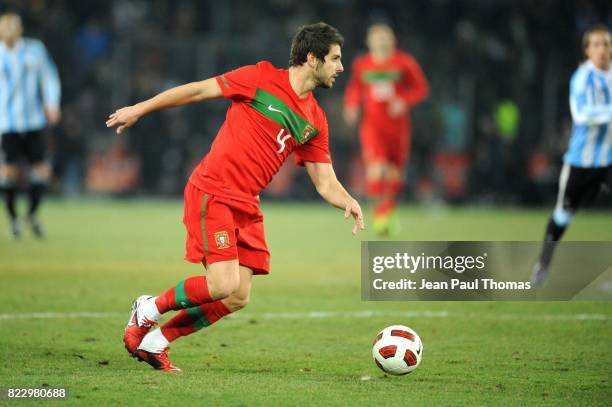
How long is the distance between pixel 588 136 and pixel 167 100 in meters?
4.96

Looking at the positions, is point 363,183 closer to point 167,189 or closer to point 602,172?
point 167,189

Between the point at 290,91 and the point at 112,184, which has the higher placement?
the point at 290,91

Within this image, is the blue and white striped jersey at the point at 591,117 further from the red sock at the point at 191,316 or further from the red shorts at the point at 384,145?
the red shorts at the point at 384,145

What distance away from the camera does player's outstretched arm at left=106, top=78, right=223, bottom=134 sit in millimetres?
5691

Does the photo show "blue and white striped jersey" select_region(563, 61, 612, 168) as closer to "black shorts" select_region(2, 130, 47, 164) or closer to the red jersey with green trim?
the red jersey with green trim

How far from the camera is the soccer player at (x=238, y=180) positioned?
5926 mm

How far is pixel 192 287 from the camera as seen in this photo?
235 inches

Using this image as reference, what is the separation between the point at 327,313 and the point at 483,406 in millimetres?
3354

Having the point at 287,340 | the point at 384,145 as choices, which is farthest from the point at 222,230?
the point at 384,145

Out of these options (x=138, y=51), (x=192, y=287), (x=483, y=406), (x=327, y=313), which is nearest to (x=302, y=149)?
(x=192, y=287)

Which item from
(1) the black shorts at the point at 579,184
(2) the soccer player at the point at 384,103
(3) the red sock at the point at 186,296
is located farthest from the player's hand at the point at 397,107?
(3) the red sock at the point at 186,296

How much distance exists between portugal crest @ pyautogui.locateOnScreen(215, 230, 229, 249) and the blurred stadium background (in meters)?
14.4

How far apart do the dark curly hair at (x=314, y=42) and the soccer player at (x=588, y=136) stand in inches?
152

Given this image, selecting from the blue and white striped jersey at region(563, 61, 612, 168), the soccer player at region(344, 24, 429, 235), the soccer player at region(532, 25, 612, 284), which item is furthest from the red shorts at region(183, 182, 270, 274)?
the soccer player at region(344, 24, 429, 235)
